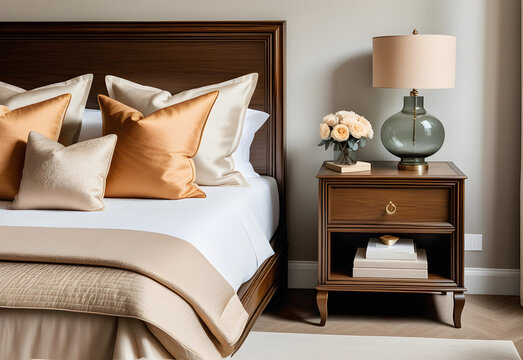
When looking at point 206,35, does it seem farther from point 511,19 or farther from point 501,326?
point 501,326

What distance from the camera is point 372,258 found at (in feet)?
9.91

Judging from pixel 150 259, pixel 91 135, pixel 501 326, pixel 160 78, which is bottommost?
pixel 501 326

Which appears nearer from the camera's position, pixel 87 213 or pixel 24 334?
pixel 24 334

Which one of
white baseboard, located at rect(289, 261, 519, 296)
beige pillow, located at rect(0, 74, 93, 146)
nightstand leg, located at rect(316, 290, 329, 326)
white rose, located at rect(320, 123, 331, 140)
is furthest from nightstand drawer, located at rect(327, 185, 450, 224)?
beige pillow, located at rect(0, 74, 93, 146)

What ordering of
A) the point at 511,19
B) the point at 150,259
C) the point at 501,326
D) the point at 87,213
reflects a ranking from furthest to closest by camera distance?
the point at 511,19 → the point at 501,326 → the point at 87,213 → the point at 150,259

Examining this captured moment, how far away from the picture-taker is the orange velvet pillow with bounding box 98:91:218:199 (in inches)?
104

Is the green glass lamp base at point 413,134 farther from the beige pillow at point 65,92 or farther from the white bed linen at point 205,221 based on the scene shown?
the beige pillow at point 65,92

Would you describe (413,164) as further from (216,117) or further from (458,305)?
(216,117)

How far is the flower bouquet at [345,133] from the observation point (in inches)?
118

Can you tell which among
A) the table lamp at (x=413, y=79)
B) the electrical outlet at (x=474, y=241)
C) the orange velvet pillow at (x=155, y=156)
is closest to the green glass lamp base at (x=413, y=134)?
the table lamp at (x=413, y=79)

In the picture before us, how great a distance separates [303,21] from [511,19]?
1.03 metres

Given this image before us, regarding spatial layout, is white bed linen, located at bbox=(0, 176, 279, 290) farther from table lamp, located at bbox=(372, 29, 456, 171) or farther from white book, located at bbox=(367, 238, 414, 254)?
table lamp, located at bbox=(372, 29, 456, 171)

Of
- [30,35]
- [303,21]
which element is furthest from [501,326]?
[30,35]

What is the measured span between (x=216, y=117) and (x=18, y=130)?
853 mm
